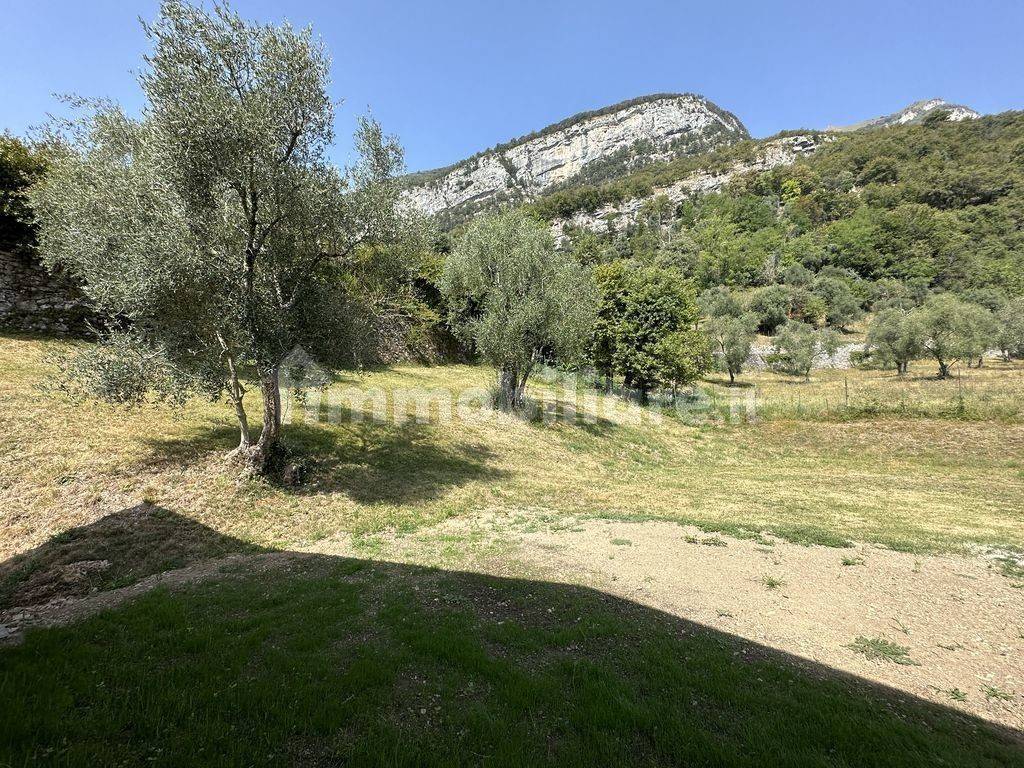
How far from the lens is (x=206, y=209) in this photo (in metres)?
10.6

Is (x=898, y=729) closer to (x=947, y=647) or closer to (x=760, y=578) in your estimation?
(x=947, y=647)

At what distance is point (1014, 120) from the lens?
405 feet

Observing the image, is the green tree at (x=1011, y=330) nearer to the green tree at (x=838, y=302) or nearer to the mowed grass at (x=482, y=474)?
the green tree at (x=838, y=302)

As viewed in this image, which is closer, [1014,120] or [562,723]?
[562,723]

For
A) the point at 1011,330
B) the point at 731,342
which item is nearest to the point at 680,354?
the point at 731,342

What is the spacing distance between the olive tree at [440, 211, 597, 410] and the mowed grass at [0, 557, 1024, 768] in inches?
665

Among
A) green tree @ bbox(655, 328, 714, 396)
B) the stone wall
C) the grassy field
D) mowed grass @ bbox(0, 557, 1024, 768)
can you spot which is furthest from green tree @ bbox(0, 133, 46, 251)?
green tree @ bbox(655, 328, 714, 396)

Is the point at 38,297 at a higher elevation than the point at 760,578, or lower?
higher

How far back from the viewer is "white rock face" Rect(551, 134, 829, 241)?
14438cm

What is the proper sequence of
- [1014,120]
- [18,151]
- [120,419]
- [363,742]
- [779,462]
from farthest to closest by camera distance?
1. [1014,120]
2. [779,462]
3. [18,151]
4. [120,419]
5. [363,742]

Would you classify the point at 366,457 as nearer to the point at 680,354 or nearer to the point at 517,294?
the point at 517,294

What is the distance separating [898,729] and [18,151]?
3213 cm

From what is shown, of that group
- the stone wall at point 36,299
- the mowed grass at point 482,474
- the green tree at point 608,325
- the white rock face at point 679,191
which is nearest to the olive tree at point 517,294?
the mowed grass at point 482,474

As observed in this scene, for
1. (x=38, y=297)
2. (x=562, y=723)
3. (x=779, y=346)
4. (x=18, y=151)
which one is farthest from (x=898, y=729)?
(x=779, y=346)
